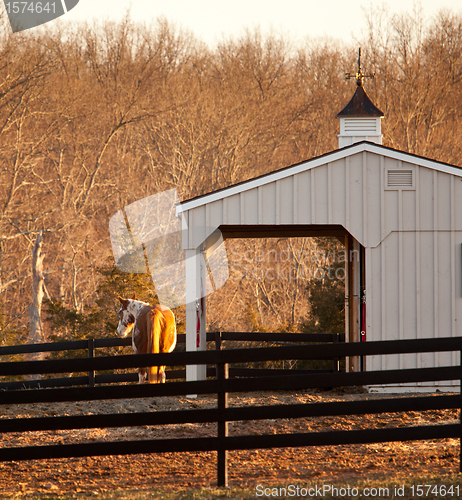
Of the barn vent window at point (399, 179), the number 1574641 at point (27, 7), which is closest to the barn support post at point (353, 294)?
the barn vent window at point (399, 179)

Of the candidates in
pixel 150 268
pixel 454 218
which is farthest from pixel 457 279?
pixel 150 268

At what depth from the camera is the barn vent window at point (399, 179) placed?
399 inches

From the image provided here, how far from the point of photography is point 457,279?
1005 centimetres

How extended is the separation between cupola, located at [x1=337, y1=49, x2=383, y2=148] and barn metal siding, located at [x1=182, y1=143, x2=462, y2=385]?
4431mm

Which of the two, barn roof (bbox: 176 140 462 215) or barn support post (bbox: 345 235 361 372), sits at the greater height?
barn roof (bbox: 176 140 462 215)

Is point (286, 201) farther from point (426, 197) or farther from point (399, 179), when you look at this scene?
point (426, 197)

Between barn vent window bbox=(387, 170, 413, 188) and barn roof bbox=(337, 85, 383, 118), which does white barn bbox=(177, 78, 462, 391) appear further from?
barn roof bbox=(337, 85, 383, 118)

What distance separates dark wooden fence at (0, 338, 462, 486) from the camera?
4.78m

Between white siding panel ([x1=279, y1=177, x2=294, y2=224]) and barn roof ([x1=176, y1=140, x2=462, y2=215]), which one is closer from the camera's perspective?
barn roof ([x1=176, y1=140, x2=462, y2=215])

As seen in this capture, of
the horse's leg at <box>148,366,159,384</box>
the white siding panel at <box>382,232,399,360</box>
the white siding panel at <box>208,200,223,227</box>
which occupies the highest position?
the white siding panel at <box>208,200,223,227</box>

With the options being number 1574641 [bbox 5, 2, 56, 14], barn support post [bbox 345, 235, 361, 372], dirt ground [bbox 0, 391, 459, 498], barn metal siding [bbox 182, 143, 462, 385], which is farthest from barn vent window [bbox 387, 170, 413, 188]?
number 1574641 [bbox 5, 2, 56, 14]

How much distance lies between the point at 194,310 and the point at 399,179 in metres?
4.23

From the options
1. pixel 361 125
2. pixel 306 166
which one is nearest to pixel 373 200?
pixel 306 166

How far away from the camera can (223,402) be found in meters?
4.84
